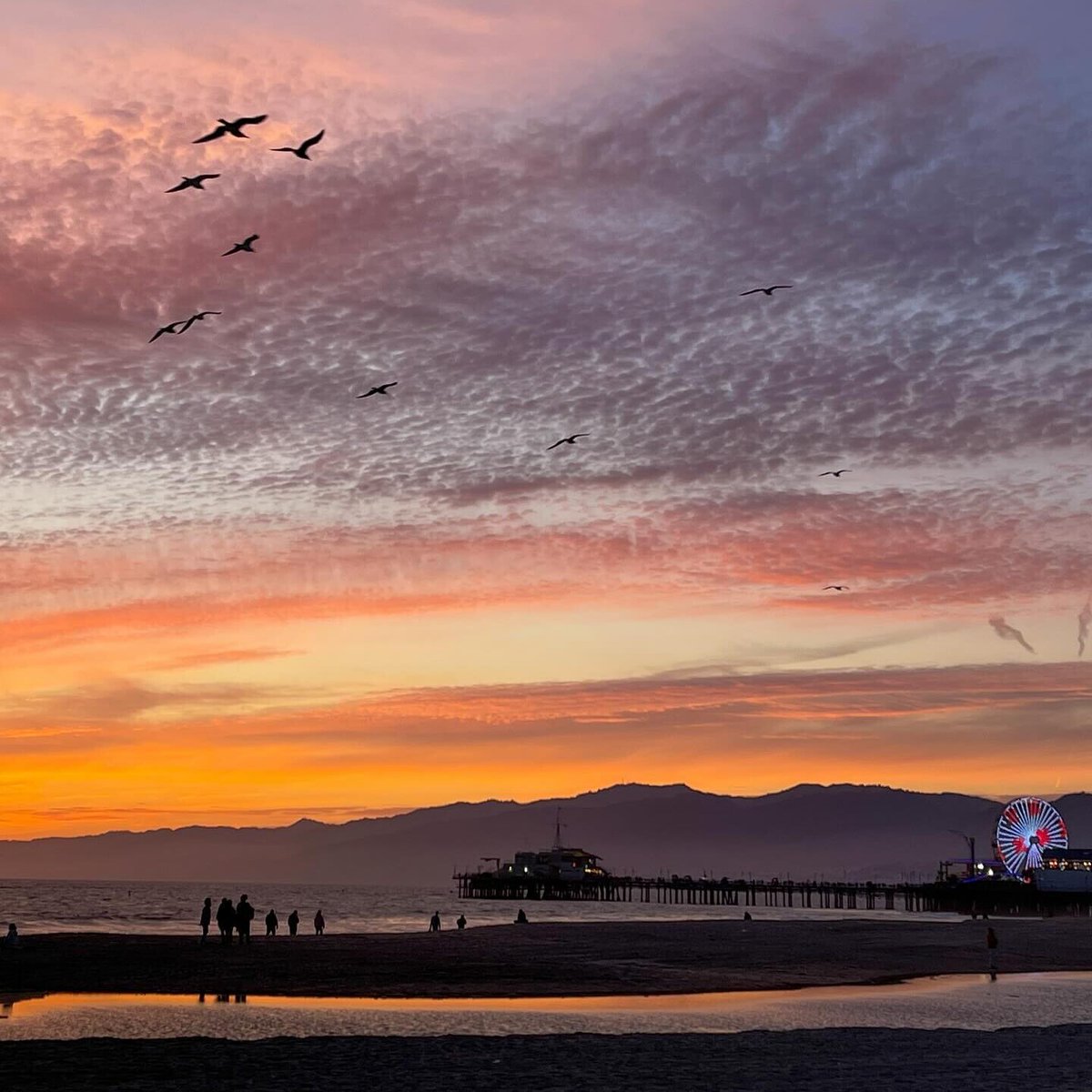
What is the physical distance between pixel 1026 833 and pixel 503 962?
407 feet

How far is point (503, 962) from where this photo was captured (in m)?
51.4

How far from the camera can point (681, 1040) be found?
28.9 metres

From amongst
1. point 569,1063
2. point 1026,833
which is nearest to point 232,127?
point 569,1063

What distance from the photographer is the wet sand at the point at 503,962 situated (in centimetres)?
4116

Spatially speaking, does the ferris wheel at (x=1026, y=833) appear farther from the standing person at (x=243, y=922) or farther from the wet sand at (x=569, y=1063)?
the wet sand at (x=569, y=1063)

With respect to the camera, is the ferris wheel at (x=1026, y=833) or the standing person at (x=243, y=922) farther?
the ferris wheel at (x=1026, y=833)

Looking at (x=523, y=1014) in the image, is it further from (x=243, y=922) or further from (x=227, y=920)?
(x=227, y=920)

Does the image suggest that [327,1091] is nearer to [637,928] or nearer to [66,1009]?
[66,1009]

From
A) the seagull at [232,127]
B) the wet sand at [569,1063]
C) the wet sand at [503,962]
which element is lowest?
the wet sand at [503,962]

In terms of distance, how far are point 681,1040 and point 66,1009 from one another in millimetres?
15676

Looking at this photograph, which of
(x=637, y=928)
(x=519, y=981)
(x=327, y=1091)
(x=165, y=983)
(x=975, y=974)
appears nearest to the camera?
(x=327, y=1091)

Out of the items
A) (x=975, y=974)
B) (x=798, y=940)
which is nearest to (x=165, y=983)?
(x=975, y=974)

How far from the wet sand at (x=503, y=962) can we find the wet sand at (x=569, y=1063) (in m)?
12.1

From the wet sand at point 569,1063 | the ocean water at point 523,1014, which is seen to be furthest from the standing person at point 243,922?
the wet sand at point 569,1063
